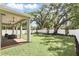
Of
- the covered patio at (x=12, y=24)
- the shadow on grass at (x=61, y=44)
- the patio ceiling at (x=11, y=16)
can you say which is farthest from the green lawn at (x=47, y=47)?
the patio ceiling at (x=11, y=16)

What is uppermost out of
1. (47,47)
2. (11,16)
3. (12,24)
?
(11,16)

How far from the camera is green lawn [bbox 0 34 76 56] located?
4.77m

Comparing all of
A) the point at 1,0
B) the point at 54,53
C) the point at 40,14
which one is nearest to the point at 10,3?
the point at 1,0

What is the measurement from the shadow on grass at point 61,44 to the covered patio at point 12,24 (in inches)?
14.3

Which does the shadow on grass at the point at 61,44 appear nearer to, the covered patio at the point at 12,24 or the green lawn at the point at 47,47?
the green lawn at the point at 47,47

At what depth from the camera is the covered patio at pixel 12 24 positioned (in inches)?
189

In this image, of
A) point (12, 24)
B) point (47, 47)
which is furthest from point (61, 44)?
point (12, 24)

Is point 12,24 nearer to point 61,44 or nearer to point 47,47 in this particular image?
point 47,47

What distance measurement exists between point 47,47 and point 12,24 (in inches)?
27.0

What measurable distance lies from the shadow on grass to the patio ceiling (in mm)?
509

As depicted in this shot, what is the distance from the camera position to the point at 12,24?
4.88m

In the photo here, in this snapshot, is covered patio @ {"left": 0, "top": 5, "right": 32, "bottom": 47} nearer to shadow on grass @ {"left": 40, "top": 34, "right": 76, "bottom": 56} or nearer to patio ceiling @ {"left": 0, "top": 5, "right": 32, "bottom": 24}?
patio ceiling @ {"left": 0, "top": 5, "right": 32, "bottom": 24}

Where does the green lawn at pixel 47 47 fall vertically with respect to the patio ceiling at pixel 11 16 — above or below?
below

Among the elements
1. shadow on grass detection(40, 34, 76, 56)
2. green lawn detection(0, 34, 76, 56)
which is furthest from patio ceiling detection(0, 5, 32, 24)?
shadow on grass detection(40, 34, 76, 56)
